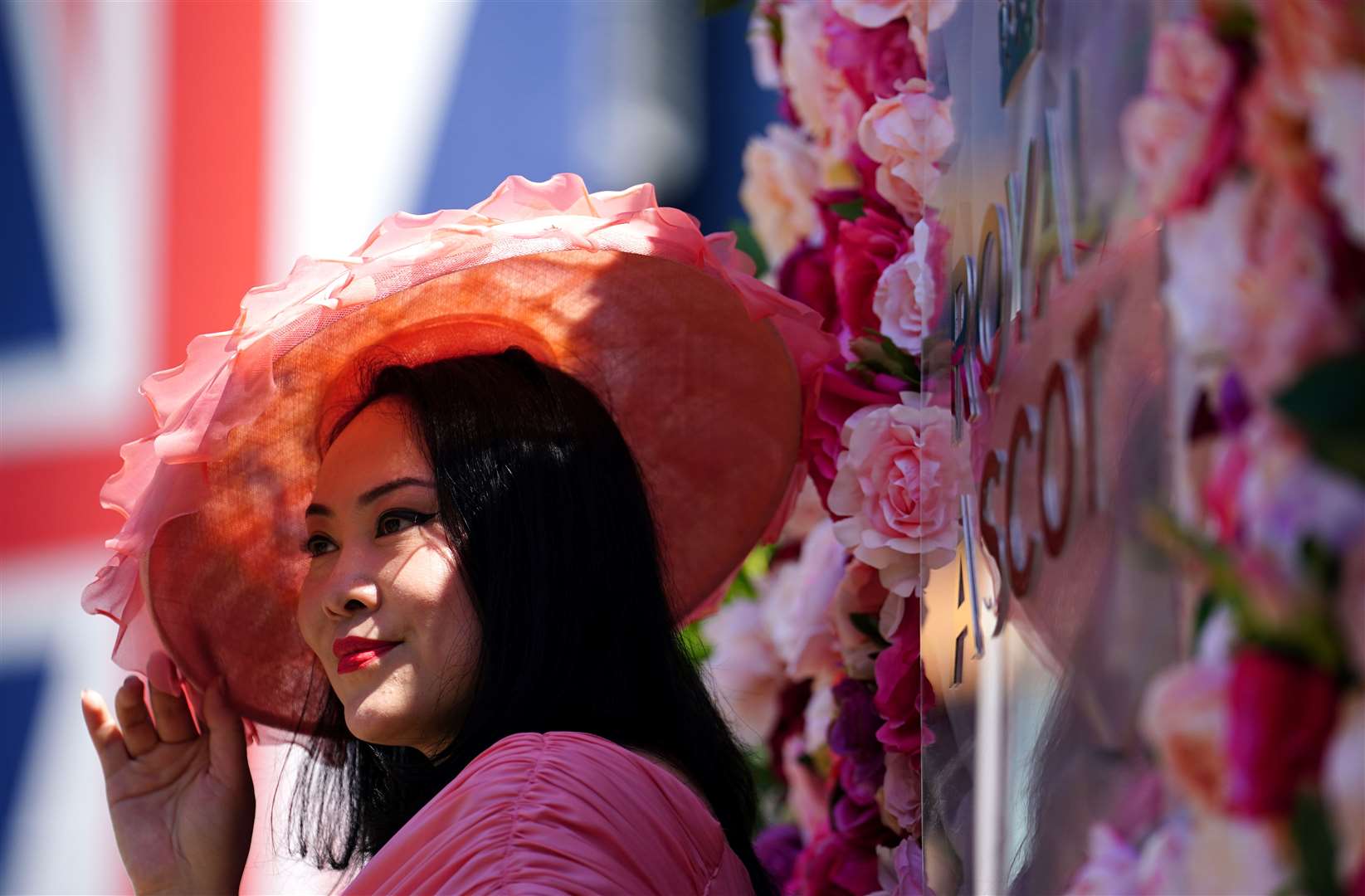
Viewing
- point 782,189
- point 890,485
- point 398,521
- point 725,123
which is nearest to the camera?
point 890,485

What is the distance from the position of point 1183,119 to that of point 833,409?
91 cm

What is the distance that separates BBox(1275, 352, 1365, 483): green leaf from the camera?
1.25 feet

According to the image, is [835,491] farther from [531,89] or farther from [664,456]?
[531,89]

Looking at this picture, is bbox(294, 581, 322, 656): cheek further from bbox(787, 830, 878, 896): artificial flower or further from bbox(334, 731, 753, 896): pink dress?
bbox(787, 830, 878, 896): artificial flower

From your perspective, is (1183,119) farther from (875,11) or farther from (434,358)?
(434,358)

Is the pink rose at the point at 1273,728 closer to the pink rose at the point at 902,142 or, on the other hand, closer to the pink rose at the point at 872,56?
the pink rose at the point at 902,142

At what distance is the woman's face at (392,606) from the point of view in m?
1.25

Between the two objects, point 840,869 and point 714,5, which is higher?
point 714,5

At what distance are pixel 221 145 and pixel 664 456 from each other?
1.17 m

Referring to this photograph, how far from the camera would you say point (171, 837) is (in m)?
1.49

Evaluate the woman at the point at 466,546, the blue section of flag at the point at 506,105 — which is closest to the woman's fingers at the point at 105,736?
the woman at the point at 466,546

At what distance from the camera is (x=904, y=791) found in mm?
1256

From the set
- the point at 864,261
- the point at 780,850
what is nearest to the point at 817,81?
the point at 864,261

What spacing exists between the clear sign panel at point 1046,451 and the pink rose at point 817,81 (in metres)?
0.51
